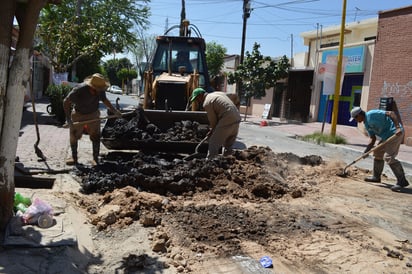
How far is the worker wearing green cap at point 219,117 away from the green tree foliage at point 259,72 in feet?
51.2

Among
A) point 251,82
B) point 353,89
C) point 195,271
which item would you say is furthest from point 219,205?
point 251,82

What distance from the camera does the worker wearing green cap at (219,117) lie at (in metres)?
7.17

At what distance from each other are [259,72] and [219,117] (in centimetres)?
1581

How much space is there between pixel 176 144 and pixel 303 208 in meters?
3.21

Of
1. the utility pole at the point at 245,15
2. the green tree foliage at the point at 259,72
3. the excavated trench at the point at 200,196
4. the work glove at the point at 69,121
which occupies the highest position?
the utility pole at the point at 245,15

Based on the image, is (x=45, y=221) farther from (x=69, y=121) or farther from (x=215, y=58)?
(x=215, y=58)

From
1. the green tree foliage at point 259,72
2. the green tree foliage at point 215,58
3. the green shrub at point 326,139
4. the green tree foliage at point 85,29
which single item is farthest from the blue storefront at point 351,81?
the green tree foliage at point 215,58

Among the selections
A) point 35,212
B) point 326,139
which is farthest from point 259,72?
point 35,212

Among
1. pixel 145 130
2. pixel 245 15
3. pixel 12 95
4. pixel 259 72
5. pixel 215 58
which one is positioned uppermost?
pixel 245 15

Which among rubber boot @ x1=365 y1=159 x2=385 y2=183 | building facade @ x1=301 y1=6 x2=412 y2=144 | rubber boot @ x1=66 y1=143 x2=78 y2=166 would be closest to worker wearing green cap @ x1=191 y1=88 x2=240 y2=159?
rubber boot @ x1=66 y1=143 x2=78 y2=166

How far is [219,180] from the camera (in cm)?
603

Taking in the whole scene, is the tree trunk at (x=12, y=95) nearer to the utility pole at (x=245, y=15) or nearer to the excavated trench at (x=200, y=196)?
the excavated trench at (x=200, y=196)

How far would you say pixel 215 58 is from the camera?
36.6m

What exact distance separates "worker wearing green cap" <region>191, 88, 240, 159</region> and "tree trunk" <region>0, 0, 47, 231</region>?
382cm
